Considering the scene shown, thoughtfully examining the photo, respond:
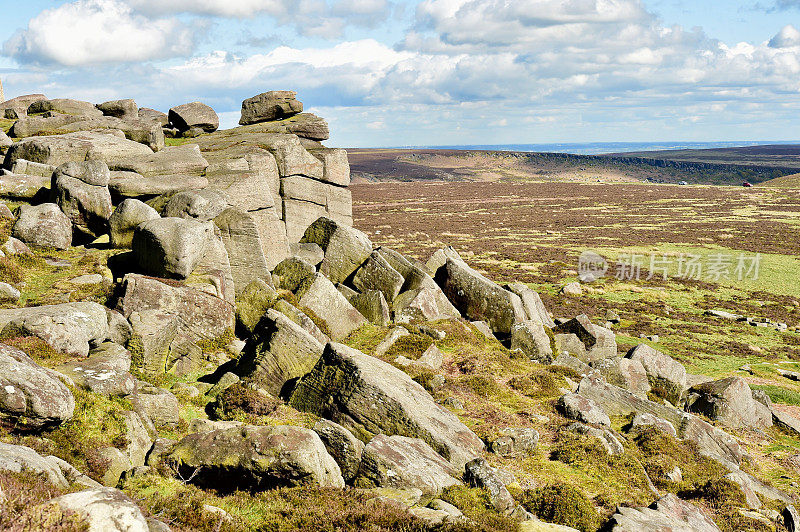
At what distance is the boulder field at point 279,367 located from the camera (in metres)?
10.6

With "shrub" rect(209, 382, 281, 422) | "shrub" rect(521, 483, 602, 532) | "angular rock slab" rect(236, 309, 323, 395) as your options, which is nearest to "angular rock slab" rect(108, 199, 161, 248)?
"angular rock slab" rect(236, 309, 323, 395)

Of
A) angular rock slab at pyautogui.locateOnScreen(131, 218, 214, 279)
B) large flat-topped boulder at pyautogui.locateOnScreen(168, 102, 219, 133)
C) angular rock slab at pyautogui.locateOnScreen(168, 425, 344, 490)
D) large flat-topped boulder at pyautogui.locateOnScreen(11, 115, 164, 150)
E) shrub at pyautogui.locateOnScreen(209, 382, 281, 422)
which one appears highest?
large flat-topped boulder at pyautogui.locateOnScreen(168, 102, 219, 133)

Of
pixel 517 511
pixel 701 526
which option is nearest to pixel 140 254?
pixel 517 511

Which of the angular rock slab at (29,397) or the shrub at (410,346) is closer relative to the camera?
the angular rock slab at (29,397)

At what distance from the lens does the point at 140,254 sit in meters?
19.0

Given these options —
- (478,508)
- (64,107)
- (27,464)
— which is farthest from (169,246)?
(64,107)

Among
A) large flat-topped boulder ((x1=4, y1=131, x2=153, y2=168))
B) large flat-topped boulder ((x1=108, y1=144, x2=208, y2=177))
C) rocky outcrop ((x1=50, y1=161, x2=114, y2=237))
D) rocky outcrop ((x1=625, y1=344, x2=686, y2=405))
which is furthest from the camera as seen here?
large flat-topped boulder ((x1=4, y1=131, x2=153, y2=168))

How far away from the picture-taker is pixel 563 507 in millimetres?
12094

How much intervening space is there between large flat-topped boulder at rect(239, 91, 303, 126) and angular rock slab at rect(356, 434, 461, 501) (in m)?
29.6

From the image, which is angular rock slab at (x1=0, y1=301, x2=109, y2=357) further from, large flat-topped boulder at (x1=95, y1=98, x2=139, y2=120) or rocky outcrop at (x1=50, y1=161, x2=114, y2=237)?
large flat-topped boulder at (x1=95, y1=98, x2=139, y2=120)

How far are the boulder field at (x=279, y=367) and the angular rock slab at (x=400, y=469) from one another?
0.04m

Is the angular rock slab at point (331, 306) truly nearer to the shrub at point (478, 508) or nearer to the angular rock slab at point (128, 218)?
the angular rock slab at point (128, 218)

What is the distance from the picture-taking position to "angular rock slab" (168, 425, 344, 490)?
1058 cm

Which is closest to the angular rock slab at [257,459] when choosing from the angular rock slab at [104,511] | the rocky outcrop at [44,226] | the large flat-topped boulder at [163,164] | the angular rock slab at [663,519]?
the angular rock slab at [104,511]
